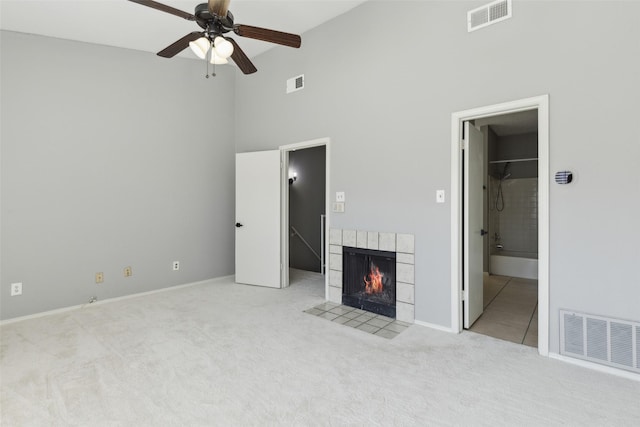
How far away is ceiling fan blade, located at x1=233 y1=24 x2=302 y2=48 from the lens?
7.93 feet

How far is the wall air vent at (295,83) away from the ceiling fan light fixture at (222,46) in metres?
1.81

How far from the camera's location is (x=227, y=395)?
6.52 feet

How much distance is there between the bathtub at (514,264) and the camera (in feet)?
16.9

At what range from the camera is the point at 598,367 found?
2.26 metres

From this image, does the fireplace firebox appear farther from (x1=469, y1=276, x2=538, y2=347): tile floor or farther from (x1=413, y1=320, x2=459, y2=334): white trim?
(x1=469, y1=276, x2=538, y2=347): tile floor

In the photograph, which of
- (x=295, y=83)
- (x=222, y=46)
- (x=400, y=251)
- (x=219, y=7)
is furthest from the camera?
(x=295, y=83)

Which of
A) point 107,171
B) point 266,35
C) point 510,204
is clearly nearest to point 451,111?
point 266,35

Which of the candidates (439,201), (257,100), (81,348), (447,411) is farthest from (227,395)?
(257,100)

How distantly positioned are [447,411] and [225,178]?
4.18 metres

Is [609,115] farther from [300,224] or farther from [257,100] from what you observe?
[300,224]

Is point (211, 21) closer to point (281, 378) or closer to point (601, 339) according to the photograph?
point (281, 378)

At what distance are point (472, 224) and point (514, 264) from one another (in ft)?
9.59

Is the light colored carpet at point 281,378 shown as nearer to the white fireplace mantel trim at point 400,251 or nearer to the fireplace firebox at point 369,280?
the white fireplace mantel trim at point 400,251

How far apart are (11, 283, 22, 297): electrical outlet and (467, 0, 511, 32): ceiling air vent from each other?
502cm
